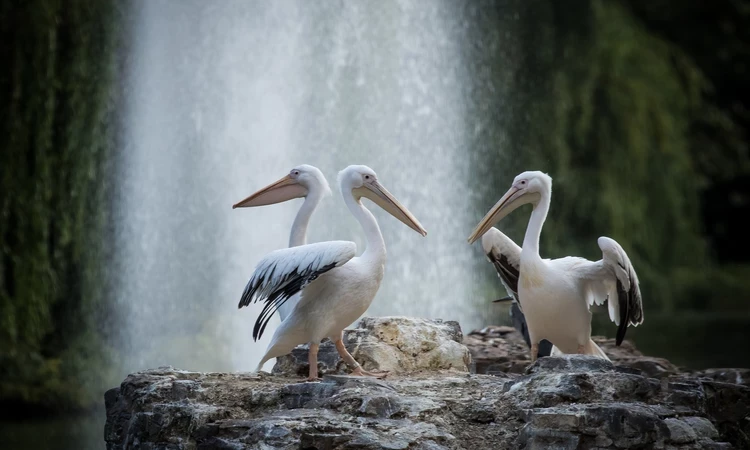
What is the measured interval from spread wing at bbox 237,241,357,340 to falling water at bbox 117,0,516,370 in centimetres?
439

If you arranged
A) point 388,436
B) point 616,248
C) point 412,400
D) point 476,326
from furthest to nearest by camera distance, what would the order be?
point 476,326 → point 616,248 → point 412,400 → point 388,436

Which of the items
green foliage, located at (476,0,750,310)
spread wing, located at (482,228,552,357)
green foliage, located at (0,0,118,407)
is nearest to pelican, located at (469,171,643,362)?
spread wing, located at (482,228,552,357)

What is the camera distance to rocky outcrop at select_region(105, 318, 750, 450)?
422 centimetres

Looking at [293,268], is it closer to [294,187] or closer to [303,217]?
[303,217]

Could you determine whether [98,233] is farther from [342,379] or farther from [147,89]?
[342,379]

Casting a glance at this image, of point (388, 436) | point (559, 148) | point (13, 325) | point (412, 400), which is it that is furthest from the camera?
point (559, 148)

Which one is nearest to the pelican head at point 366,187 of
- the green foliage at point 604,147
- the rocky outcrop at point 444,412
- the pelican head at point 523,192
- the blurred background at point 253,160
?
the pelican head at point 523,192

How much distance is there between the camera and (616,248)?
538 centimetres

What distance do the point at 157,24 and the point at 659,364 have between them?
6492 mm

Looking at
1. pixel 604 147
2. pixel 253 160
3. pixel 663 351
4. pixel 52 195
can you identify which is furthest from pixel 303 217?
pixel 604 147

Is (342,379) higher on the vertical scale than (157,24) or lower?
lower

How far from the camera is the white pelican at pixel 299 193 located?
6.05 meters

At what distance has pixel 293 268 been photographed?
5062 mm

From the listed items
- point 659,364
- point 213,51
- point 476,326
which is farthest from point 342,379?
point 213,51
